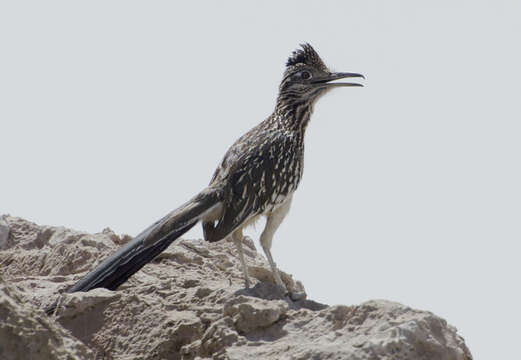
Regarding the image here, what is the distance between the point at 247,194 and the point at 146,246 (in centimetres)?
110

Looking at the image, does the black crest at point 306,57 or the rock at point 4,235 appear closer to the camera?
the rock at point 4,235

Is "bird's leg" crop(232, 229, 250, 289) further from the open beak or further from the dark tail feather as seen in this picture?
the open beak

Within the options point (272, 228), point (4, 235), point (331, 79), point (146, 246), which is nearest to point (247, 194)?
point (272, 228)

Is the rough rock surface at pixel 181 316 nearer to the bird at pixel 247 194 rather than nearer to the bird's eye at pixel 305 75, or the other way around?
the bird at pixel 247 194

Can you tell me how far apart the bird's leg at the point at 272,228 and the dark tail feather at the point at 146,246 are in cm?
58

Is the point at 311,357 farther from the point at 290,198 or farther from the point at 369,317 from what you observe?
the point at 290,198

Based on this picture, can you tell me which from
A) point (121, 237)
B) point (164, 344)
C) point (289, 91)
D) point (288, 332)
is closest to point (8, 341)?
point (164, 344)

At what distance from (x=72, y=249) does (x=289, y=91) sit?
2.66 metres

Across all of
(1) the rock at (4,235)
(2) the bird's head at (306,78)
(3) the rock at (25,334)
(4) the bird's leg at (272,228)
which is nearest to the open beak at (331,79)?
(2) the bird's head at (306,78)

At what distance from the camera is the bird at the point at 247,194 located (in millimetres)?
6754

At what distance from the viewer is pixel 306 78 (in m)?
8.74

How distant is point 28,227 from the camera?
324 inches

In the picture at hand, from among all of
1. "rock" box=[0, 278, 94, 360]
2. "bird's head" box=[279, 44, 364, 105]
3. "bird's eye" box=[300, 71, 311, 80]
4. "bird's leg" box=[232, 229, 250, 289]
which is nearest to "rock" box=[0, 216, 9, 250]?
"bird's leg" box=[232, 229, 250, 289]

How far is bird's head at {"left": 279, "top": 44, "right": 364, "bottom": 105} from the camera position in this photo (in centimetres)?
868
